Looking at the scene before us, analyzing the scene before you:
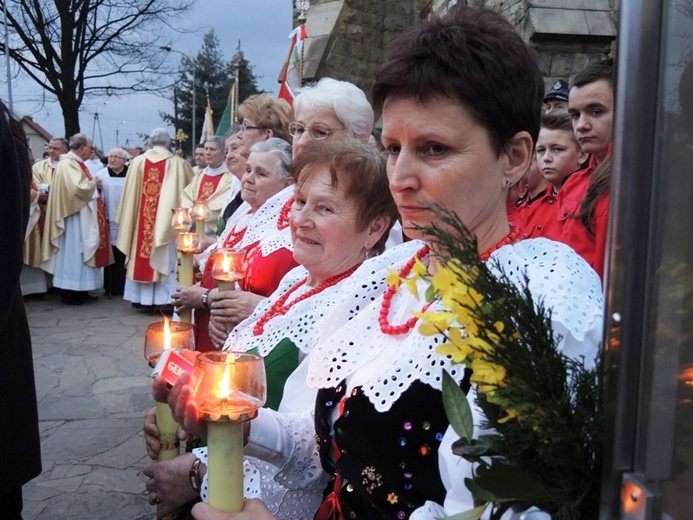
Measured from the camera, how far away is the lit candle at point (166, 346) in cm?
196

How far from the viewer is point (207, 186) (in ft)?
25.9

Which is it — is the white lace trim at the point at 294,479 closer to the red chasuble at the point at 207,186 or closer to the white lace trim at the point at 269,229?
the white lace trim at the point at 269,229

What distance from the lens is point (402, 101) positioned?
1.25 meters

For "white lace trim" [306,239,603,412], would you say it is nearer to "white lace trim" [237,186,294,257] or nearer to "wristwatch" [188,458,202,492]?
"wristwatch" [188,458,202,492]

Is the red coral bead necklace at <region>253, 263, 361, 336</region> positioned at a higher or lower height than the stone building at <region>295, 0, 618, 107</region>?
lower

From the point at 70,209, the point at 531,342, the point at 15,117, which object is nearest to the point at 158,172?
the point at 70,209

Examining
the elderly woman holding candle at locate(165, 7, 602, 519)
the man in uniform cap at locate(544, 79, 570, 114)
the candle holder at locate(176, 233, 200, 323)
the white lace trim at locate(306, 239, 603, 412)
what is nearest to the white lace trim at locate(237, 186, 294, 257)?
the candle holder at locate(176, 233, 200, 323)

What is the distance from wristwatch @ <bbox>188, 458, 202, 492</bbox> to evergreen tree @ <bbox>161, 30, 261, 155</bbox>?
126 ft

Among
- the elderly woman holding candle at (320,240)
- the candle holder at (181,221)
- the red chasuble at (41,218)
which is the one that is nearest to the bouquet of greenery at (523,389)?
the elderly woman holding candle at (320,240)

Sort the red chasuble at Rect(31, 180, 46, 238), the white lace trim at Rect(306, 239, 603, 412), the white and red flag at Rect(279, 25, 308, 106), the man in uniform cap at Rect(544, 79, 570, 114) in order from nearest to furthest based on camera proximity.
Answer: the white lace trim at Rect(306, 239, 603, 412) < the man in uniform cap at Rect(544, 79, 570, 114) < the white and red flag at Rect(279, 25, 308, 106) < the red chasuble at Rect(31, 180, 46, 238)

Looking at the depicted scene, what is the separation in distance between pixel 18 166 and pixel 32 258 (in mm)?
8251

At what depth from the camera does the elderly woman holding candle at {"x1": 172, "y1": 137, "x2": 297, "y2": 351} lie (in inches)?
114

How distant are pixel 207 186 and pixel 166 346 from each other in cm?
628

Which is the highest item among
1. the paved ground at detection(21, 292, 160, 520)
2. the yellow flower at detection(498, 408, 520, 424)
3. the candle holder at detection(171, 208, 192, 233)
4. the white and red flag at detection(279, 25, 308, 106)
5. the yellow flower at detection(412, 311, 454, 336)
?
the white and red flag at detection(279, 25, 308, 106)
